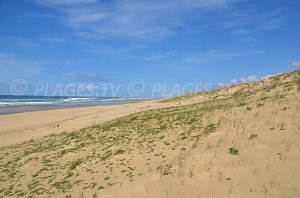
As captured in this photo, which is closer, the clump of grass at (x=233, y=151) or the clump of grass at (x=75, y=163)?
the clump of grass at (x=233, y=151)

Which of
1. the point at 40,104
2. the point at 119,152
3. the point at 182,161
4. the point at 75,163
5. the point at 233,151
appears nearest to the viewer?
the point at 233,151

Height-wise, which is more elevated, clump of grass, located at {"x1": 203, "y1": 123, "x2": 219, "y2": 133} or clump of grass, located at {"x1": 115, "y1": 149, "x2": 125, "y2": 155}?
clump of grass, located at {"x1": 203, "y1": 123, "x2": 219, "y2": 133}

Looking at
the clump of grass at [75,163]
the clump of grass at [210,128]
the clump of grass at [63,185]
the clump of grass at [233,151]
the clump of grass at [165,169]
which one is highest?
the clump of grass at [210,128]

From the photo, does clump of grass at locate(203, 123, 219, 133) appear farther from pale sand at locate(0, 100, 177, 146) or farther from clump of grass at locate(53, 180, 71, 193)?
pale sand at locate(0, 100, 177, 146)

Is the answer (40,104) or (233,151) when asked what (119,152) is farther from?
(40,104)

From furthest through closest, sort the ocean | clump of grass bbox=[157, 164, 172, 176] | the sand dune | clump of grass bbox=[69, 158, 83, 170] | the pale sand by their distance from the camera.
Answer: the ocean → the pale sand → clump of grass bbox=[69, 158, 83, 170] → clump of grass bbox=[157, 164, 172, 176] → the sand dune

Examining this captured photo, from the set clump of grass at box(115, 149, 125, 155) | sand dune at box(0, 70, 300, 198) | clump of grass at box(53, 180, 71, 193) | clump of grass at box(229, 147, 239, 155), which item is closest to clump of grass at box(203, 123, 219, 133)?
sand dune at box(0, 70, 300, 198)

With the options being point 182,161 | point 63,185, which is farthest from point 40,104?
point 182,161

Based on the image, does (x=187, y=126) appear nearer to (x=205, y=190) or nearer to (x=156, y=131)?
(x=156, y=131)

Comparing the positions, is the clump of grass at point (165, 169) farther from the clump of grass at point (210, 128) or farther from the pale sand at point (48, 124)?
the pale sand at point (48, 124)

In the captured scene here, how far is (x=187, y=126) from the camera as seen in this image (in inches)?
595

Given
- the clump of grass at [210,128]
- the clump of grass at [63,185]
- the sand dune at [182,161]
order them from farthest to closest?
the clump of grass at [210,128]
the clump of grass at [63,185]
the sand dune at [182,161]

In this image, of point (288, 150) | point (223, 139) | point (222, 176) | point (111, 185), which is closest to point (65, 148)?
point (111, 185)

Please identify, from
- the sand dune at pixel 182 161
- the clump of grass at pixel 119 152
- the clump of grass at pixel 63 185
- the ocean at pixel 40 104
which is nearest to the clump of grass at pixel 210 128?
the sand dune at pixel 182 161
